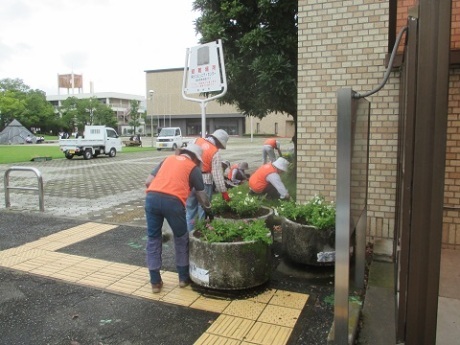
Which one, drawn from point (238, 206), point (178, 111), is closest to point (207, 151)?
point (238, 206)

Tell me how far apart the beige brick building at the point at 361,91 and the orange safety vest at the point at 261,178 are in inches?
55.2

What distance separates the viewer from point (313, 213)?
16.1 feet

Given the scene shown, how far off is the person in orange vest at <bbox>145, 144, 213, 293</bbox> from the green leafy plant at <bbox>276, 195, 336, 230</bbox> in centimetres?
128

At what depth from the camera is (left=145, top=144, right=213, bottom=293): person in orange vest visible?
4109mm

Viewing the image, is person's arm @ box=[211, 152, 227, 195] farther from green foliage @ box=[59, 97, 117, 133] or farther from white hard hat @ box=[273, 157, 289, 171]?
green foliage @ box=[59, 97, 117, 133]

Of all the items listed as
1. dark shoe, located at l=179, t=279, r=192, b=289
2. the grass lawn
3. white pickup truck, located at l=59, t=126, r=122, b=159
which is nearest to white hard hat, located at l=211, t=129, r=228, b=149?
dark shoe, located at l=179, t=279, r=192, b=289

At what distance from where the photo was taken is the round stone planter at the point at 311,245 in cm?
472

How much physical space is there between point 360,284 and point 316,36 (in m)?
3.38

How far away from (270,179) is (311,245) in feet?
8.85

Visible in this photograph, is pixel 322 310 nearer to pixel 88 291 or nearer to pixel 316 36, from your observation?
pixel 88 291

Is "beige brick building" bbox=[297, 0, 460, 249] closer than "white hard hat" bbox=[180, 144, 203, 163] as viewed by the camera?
No

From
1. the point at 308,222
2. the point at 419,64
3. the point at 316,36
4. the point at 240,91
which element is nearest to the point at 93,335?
the point at 308,222

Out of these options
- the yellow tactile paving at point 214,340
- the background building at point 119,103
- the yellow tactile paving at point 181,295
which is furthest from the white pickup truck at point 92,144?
the background building at point 119,103

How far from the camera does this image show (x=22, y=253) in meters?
5.69
